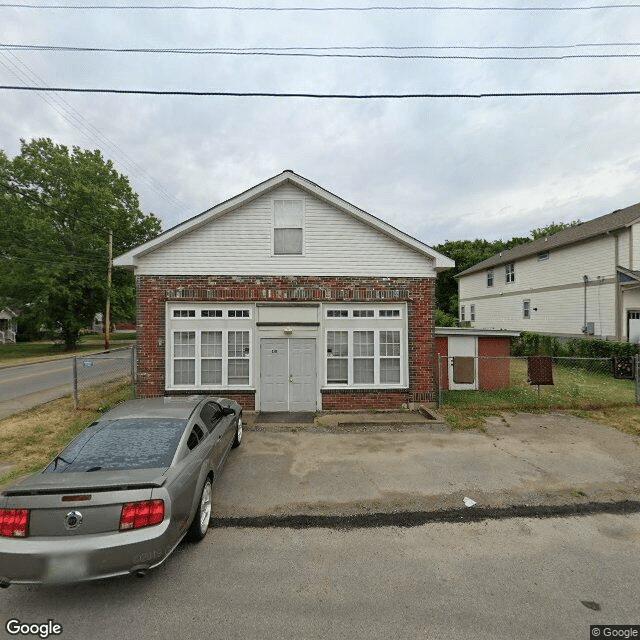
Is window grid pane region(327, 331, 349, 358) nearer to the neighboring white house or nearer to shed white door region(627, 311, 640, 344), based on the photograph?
the neighboring white house

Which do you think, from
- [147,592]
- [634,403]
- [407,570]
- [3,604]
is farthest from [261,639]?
[634,403]

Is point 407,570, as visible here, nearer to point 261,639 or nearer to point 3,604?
point 261,639

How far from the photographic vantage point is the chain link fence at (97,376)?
9.53 metres

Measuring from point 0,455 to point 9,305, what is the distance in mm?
26855

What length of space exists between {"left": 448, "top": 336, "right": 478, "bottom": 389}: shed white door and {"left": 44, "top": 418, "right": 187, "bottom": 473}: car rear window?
31.4 ft

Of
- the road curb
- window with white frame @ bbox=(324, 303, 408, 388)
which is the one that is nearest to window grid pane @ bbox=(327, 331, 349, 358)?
window with white frame @ bbox=(324, 303, 408, 388)

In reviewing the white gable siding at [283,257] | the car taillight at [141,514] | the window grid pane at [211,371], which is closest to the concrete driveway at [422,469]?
the car taillight at [141,514]

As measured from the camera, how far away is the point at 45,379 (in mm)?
15398

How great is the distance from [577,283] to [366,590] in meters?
22.8

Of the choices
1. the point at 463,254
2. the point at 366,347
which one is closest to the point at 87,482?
the point at 366,347

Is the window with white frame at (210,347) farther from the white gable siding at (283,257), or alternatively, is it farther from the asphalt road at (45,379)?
the asphalt road at (45,379)

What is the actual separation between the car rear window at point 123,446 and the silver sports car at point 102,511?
0.01 m

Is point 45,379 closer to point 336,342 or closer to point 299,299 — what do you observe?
point 299,299

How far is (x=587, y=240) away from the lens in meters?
19.2
